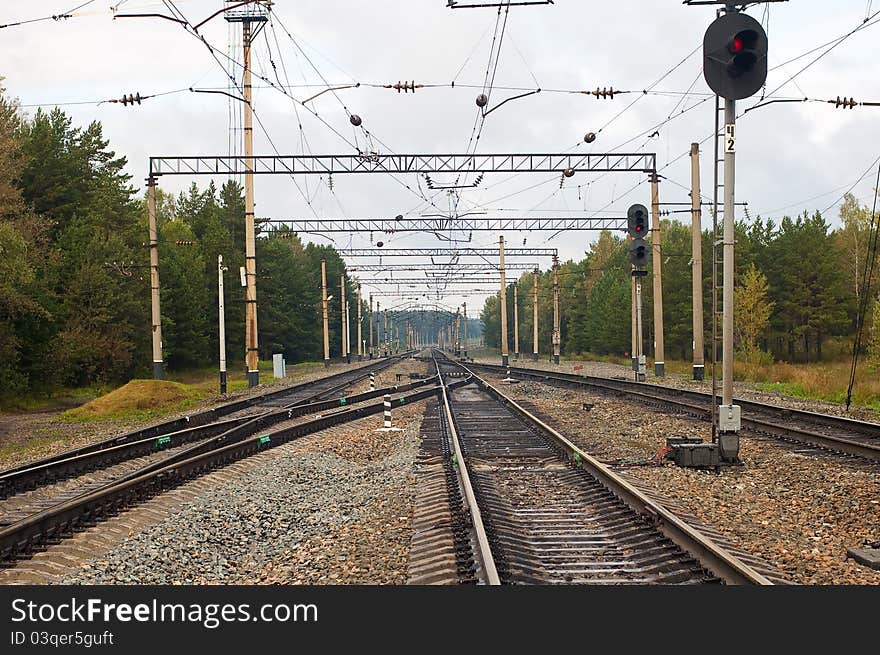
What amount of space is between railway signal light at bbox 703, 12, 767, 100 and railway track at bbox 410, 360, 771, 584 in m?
5.89

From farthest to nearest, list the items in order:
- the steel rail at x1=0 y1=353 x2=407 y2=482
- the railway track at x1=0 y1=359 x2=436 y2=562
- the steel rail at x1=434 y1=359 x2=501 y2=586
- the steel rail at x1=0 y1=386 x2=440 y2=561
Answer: the steel rail at x1=0 y1=353 x2=407 y2=482 < the railway track at x1=0 y1=359 x2=436 y2=562 < the steel rail at x1=0 y1=386 x2=440 y2=561 < the steel rail at x1=434 y1=359 x2=501 y2=586

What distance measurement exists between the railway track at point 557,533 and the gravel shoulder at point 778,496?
0.71 meters

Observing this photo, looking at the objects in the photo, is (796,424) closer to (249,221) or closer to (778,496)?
(778,496)

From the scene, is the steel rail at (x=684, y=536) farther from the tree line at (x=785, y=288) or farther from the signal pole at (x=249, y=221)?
the tree line at (x=785, y=288)

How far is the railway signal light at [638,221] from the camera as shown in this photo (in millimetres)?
27656

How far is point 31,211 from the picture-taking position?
42.3 metres

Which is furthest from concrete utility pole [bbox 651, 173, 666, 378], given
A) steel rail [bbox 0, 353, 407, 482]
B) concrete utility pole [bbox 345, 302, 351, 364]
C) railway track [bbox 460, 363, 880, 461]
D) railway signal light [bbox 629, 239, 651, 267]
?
concrete utility pole [bbox 345, 302, 351, 364]

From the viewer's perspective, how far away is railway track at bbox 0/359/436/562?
9.93m

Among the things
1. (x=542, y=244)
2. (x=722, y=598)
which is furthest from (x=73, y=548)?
(x=542, y=244)

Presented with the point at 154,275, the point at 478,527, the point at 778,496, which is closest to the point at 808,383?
the point at 778,496

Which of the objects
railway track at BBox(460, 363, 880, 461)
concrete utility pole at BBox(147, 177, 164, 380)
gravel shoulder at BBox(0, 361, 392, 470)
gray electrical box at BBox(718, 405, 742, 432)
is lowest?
gravel shoulder at BBox(0, 361, 392, 470)

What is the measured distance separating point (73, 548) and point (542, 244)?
58.1 meters

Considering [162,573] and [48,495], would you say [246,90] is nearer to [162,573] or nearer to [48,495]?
[48,495]

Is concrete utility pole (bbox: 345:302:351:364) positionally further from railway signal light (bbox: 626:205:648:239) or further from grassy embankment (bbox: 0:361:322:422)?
railway signal light (bbox: 626:205:648:239)
